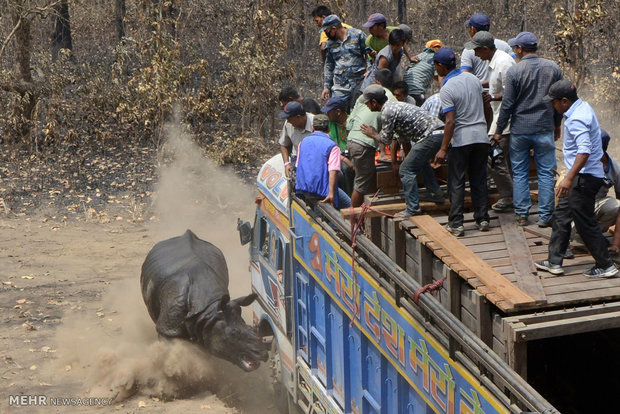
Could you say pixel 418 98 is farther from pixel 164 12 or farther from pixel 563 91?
pixel 164 12

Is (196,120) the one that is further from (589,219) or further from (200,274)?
(589,219)

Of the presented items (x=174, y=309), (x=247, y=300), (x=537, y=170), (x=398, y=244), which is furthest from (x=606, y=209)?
(x=174, y=309)

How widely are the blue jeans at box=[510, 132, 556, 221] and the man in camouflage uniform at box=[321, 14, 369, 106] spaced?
11.2 feet

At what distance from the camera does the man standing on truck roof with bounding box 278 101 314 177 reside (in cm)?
893

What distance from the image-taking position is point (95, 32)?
26953 millimetres

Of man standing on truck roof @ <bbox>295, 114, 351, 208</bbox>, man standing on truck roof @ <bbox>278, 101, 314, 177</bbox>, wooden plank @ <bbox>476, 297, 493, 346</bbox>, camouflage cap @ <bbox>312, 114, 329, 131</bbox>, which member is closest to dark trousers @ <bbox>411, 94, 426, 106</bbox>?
man standing on truck roof @ <bbox>278, 101, 314, 177</bbox>

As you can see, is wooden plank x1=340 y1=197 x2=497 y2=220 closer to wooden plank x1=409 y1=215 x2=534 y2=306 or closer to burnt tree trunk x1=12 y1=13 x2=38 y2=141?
wooden plank x1=409 y1=215 x2=534 y2=306

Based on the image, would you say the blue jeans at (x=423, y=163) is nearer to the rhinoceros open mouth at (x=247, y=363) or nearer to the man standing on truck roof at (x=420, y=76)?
the man standing on truck roof at (x=420, y=76)

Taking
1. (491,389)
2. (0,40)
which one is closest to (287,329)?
(491,389)

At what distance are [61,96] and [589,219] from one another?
51.7 ft

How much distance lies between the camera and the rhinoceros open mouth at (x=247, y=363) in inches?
371

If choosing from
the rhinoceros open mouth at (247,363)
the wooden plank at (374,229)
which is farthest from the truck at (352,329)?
the rhinoceros open mouth at (247,363)

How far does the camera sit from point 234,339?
9.59 meters

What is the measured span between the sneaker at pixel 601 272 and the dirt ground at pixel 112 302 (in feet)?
15.5
